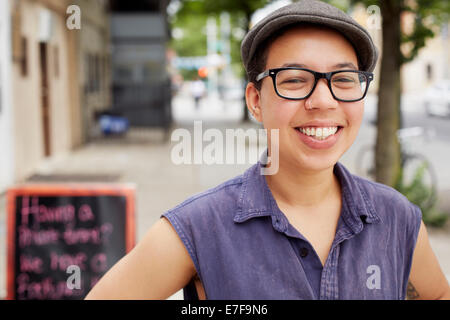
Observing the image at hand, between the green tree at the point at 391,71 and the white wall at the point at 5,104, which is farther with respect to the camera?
the white wall at the point at 5,104

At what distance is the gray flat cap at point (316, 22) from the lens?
1.30 meters

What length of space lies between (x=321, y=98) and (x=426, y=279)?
24.2 inches

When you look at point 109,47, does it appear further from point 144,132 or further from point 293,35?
point 293,35

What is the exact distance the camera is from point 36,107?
9961mm

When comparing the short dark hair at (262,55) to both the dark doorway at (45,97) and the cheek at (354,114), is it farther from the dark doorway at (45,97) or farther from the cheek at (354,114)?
the dark doorway at (45,97)

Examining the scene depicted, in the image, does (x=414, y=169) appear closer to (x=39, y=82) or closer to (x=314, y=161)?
(x=39, y=82)

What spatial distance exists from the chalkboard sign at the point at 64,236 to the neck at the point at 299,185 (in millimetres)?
2091

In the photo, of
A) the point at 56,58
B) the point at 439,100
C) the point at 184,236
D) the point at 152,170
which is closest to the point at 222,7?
the point at 56,58

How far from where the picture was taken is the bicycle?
6371 millimetres

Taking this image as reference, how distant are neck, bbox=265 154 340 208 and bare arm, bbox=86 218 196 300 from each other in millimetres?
300

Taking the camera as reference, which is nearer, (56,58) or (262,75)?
(262,75)

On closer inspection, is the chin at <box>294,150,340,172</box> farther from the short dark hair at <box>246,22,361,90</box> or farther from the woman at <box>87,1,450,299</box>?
the short dark hair at <box>246,22,361,90</box>

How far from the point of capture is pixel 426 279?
60.9 inches

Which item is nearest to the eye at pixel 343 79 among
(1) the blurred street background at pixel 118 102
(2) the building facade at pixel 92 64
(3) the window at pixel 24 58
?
(1) the blurred street background at pixel 118 102
